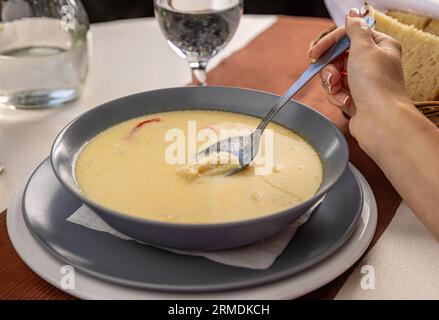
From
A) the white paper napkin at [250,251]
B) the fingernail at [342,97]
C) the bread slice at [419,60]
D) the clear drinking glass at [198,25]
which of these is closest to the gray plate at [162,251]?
the white paper napkin at [250,251]

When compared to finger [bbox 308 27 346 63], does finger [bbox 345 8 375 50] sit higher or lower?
higher

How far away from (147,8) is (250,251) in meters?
2.56

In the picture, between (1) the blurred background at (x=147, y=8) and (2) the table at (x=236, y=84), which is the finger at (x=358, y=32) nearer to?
(2) the table at (x=236, y=84)

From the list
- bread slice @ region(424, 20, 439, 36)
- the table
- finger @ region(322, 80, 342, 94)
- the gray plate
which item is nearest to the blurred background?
the table

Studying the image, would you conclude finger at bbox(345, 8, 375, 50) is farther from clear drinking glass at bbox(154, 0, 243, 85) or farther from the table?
clear drinking glass at bbox(154, 0, 243, 85)

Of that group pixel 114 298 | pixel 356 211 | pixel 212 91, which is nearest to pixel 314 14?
pixel 212 91

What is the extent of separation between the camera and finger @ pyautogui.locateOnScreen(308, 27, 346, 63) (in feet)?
3.74

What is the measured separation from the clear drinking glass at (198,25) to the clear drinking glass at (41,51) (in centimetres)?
19

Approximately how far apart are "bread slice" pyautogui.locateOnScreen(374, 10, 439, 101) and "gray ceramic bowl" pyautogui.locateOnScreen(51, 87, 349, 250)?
1.00ft

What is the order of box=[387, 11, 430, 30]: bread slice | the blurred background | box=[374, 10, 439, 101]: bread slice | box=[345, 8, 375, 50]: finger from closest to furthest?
1. box=[345, 8, 375, 50]: finger
2. box=[374, 10, 439, 101]: bread slice
3. box=[387, 11, 430, 30]: bread slice
4. the blurred background

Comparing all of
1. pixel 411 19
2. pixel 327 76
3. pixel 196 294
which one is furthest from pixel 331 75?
pixel 196 294

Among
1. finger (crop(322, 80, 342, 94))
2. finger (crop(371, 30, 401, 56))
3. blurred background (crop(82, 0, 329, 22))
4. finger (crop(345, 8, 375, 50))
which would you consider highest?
finger (crop(345, 8, 375, 50))

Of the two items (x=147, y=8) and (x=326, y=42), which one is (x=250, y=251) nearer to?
(x=326, y=42)
